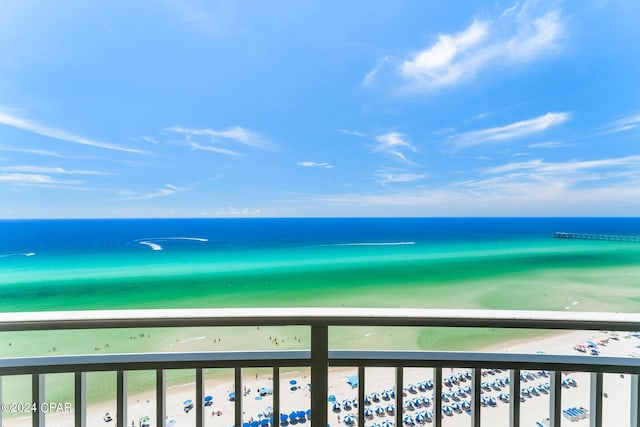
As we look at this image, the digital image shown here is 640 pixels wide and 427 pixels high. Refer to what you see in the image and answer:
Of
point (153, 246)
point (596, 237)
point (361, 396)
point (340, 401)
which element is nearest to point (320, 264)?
point (153, 246)

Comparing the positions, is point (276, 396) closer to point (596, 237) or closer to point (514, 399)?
point (514, 399)

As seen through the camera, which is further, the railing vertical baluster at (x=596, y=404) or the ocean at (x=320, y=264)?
the ocean at (x=320, y=264)

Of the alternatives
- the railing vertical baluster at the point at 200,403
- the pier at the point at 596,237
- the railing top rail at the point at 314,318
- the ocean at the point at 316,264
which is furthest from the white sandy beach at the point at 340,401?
the pier at the point at 596,237

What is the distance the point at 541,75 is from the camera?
14.0 ft

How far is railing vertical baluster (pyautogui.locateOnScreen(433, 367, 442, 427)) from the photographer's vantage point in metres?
0.96

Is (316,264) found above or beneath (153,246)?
beneath

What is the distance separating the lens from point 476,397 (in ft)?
3.18

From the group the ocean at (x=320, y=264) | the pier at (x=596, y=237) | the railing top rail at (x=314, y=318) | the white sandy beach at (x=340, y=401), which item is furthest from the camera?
the ocean at (x=320, y=264)

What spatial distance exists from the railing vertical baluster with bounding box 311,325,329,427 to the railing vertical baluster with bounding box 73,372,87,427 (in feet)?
2.39

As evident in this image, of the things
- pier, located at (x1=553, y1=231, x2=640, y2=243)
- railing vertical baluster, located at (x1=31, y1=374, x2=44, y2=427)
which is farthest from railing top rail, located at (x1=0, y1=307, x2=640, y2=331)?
pier, located at (x1=553, y1=231, x2=640, y2=243)

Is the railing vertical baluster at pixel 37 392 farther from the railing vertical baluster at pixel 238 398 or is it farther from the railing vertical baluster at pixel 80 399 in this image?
the railing vertical baluster at pixel 238 398

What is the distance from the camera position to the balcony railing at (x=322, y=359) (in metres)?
0.89

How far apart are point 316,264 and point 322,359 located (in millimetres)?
6833

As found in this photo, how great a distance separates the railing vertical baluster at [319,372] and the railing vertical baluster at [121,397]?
608mm
